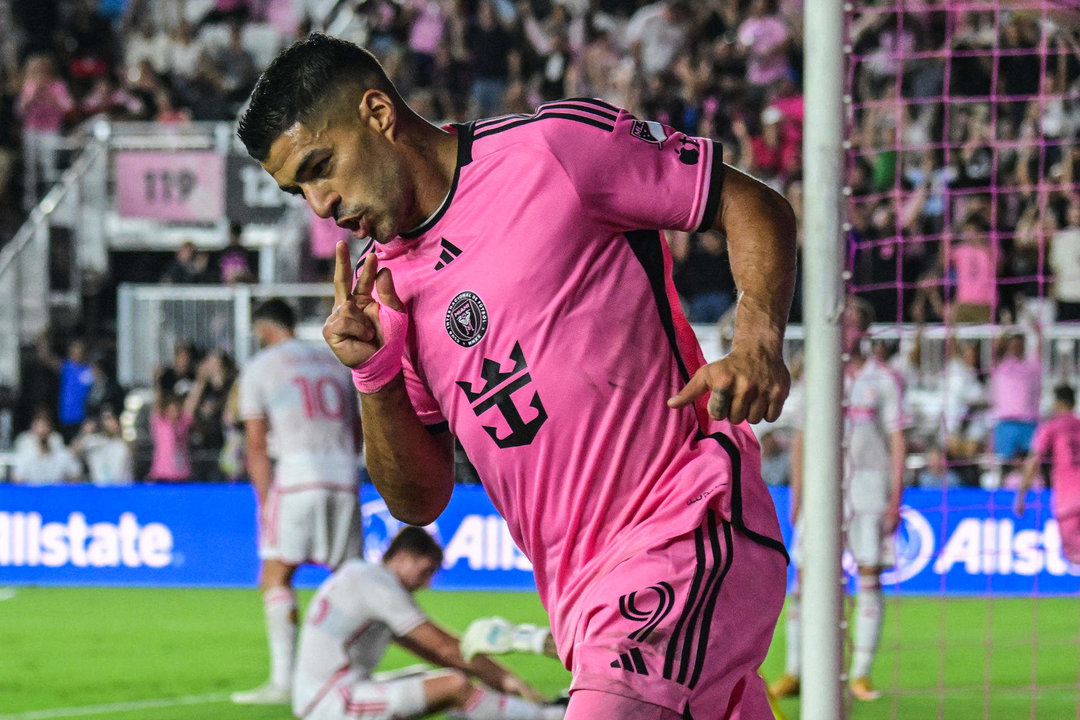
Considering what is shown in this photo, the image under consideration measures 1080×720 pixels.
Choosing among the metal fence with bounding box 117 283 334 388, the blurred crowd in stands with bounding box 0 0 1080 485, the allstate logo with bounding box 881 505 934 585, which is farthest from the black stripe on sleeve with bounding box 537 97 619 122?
the metal fence with bounding box 117 283 334 388

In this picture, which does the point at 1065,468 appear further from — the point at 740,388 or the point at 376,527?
the point at 740,388

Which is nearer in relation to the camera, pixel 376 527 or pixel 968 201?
pixel 376 527

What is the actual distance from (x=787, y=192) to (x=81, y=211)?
7.79 m

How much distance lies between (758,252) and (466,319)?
542mm

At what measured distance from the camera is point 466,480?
13961 mm

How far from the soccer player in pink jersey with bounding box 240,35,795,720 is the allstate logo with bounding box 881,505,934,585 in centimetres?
931

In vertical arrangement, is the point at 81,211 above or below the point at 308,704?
above

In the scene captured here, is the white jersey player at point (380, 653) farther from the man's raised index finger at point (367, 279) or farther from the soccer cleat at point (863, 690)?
the man's raised index finger at point (367, 279)

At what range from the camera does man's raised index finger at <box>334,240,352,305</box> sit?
9.62ft

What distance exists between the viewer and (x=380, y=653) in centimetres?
658

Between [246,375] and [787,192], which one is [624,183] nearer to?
[246,375]

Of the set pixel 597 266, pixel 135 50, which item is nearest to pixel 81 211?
pixel 135 50

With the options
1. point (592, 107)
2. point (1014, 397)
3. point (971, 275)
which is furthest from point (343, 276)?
Answer: point (1014, 397)

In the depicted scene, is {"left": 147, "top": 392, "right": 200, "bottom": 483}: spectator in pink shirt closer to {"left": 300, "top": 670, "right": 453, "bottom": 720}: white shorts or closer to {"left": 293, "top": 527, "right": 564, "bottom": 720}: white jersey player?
{"left": 293, "top": 527, "right": 564, "bottom": 720}: white jersey player
